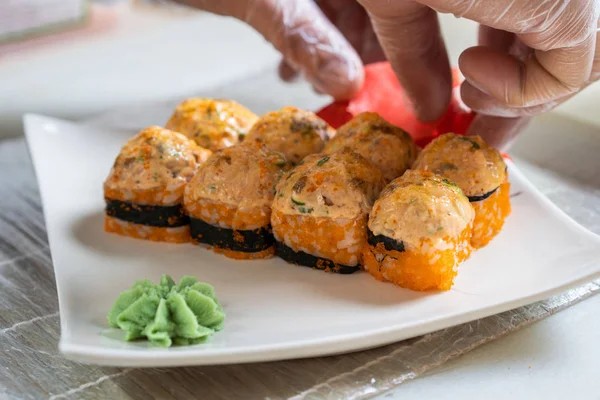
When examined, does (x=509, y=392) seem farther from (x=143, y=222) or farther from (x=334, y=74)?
(x=334, y=74)

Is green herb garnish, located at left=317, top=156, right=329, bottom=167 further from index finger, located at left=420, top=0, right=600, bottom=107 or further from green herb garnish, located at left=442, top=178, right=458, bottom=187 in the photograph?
index finger, located at left=420, top=0, right=600, bottom=107

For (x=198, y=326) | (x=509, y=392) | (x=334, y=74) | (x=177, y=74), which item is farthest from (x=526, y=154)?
(x=177, y=74)

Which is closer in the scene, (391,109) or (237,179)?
(237,179)

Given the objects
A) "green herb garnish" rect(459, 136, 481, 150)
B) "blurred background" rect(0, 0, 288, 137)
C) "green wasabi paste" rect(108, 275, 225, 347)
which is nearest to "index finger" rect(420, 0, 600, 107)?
"green herb garnish" rect(459, 136, 481, 150)

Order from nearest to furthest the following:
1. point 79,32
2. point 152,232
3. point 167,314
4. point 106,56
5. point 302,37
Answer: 1. point 167,314
2. point 152,232
3. point 302,37
4. point 106,56
5. point 79,32

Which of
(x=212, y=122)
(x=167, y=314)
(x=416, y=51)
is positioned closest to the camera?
(x=167, y=314)

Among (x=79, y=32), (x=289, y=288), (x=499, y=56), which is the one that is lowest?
(x=79, y=32)

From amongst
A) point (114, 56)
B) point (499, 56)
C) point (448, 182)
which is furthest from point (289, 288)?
point (114, 56)

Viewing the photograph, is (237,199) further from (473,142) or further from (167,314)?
(473,142)
